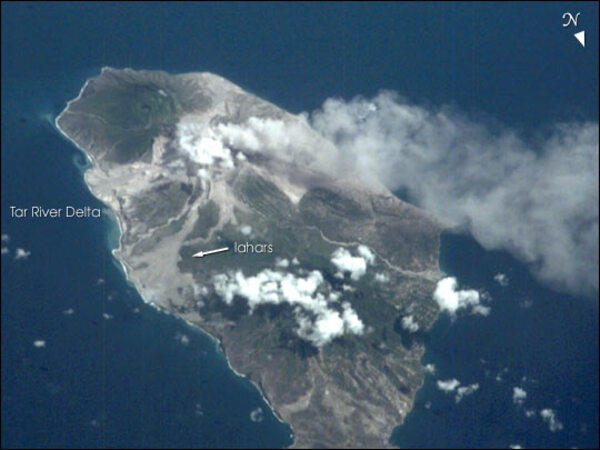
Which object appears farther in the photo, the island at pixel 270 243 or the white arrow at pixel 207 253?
the white arrow at pixel 207 253

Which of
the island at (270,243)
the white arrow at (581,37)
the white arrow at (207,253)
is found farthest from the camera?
the white arrow at (581,37)

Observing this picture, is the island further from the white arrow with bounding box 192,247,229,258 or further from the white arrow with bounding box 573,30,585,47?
the white arrow with bounding box 573,30,585,47

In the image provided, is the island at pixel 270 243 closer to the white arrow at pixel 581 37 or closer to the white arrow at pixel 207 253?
the white arrow at pixel 207 253

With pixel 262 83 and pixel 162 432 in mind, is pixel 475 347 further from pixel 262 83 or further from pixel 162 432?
pixel 262 83

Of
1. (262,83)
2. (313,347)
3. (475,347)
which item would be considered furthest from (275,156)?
(475,347)

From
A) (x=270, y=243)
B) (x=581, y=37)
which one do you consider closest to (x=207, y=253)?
(x=270, y=243)

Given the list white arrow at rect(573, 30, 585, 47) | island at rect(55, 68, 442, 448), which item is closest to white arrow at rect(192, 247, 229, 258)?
island at rect(55, 68, 442, 448)

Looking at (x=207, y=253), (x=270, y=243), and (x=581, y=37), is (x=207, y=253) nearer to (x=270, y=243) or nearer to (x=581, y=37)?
(x=270, y=243)

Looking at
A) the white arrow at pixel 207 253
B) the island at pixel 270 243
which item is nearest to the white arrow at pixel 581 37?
the island at pixel 270 243
